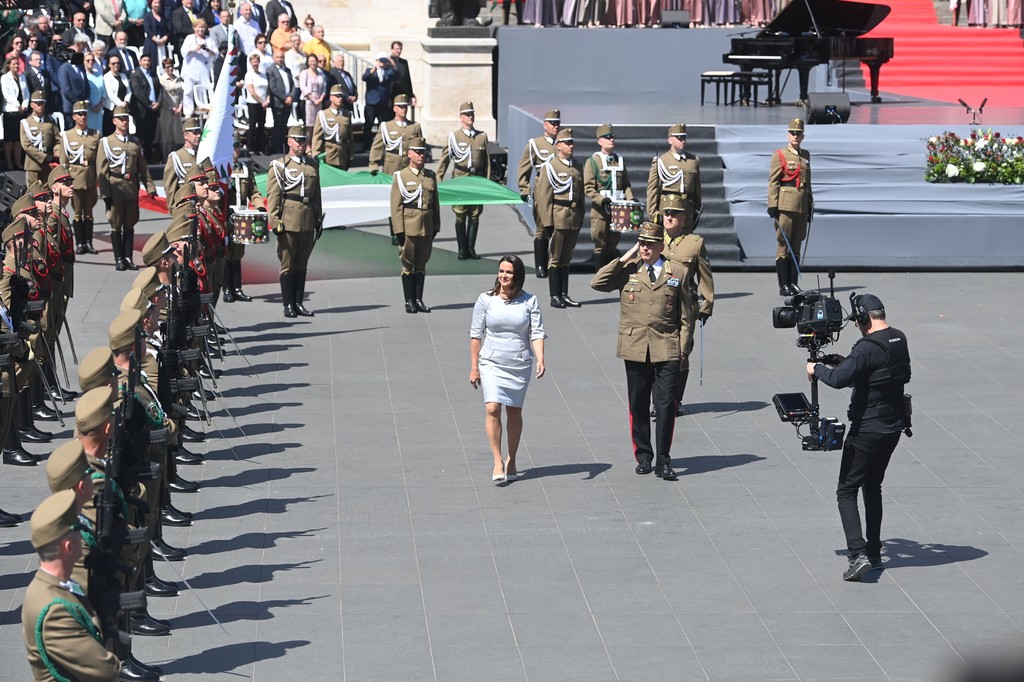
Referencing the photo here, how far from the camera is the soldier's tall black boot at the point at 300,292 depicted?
56.2 ft

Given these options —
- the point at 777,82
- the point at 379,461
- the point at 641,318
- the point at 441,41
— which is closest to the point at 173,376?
the point at 379,461

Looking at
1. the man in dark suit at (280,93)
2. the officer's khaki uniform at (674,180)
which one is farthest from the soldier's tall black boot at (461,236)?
the man in dark suit at (280,93)

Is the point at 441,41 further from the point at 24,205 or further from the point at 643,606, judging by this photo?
the point at 643,606

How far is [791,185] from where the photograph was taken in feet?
59.6

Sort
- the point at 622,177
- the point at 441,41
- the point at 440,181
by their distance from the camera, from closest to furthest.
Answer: the point at 622,177, the point at 440,181, the point at 441,41

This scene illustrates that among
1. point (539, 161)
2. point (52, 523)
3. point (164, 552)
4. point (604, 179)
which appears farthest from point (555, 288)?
point (52, 523)

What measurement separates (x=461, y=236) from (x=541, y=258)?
162 cm

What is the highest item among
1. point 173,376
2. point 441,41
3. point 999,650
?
point 441,41

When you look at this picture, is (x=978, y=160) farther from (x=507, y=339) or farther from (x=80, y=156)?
(x=507, y=339)

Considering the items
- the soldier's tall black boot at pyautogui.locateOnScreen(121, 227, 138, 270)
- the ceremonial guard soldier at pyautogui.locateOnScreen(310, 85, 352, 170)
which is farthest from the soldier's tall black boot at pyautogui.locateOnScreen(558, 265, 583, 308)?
the ceremonial guard soldier at pyautogui.locateOnScreen(310, 85, 352, 170)

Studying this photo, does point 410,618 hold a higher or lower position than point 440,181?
lower

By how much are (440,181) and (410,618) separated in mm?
12012

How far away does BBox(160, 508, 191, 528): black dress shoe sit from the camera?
1057 cm

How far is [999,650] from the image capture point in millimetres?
Answer: 8578
